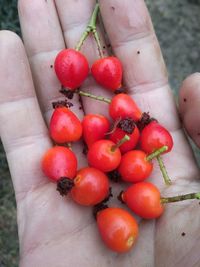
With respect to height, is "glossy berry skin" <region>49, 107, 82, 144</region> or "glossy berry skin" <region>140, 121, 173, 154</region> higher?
"glossy berry skin" <region>49, 107, 82, 144</region>

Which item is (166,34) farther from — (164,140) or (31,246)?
(31,246)

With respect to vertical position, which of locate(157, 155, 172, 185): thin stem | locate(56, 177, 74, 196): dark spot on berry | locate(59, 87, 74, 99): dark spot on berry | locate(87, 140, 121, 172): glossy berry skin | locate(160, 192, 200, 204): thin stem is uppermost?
locate(59, 87, 74, 99): dark spot on berry

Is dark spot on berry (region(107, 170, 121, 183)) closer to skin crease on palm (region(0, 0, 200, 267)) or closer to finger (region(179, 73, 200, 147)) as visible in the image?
skin crease on palm (region(0, 0, 200, 267))

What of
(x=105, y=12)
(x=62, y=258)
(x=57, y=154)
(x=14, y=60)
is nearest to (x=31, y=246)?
(x=62, y=258)

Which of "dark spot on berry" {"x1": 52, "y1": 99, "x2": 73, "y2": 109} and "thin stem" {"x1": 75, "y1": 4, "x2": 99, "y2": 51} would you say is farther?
"thin stem" {"x1": 75, "y1": 4, "x2": 99, "y2": 51}

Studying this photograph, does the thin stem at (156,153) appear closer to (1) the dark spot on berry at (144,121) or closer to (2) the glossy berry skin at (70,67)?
(1) the dark spot on berry at (144,121)

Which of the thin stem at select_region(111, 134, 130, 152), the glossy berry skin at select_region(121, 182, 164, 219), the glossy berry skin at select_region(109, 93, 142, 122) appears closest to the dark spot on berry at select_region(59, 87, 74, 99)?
the glossy berry skin at select_region(109, 93, 142, 122)

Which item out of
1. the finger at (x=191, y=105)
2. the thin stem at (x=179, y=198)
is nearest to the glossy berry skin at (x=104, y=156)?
the thin stem at (x=179, y=198)

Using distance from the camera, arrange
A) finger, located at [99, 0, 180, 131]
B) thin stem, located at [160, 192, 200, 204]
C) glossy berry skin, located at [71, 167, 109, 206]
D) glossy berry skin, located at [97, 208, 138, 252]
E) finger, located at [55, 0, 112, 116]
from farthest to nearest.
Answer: finger, located at [55, 0, 112, 116] < finger, located at [99, 0, 180, 131] < glossy berry skin, located at [71, 167, 109, 206] < glossy berry skin, located at [97, 208, 138, 252] < thin stem, located at [160, 192, 200, 204]

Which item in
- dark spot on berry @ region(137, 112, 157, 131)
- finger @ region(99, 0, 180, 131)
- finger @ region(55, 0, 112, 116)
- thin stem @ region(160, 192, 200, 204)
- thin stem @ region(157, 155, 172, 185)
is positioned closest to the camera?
thin stem @ region(160, 192, 200, 204)
